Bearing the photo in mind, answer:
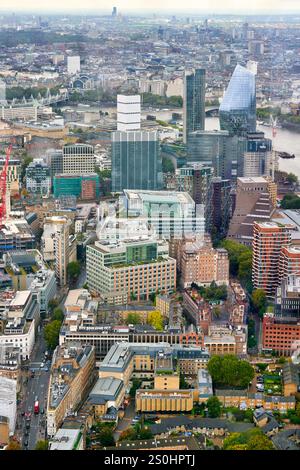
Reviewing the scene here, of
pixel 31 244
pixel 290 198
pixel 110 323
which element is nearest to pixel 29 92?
pixel 290 198

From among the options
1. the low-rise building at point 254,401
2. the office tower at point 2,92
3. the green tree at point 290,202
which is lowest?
the green tree at point 290,202

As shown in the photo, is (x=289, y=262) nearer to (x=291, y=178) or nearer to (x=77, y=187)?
(x=77, y=187)

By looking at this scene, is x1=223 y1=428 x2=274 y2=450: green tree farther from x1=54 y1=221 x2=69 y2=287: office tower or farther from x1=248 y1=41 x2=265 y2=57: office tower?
x1=248 y1=41 x2=265 y2=57: office tower

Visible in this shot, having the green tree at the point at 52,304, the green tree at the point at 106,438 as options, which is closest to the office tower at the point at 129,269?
the green tree at the point at 52,304

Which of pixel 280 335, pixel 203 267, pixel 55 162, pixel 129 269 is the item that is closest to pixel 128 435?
pixel 280 335

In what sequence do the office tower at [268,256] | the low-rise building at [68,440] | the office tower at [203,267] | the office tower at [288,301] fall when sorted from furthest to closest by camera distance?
the office tower at [203,267] → the office tower at [268,256] → the office tower at [288,301] → the low-rise building at [68,440]

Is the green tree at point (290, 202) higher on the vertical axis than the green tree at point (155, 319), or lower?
lower

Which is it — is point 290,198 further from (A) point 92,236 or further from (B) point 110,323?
(B) point 110,323

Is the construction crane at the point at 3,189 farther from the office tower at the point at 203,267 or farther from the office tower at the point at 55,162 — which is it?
the office tower at the point at 203,267
